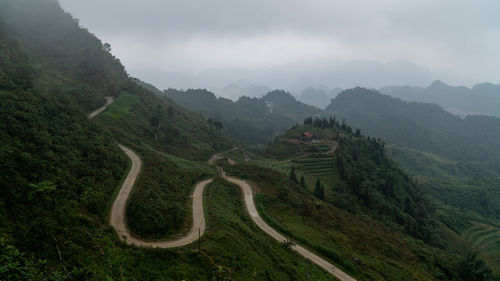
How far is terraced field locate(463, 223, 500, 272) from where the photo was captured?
271 feet

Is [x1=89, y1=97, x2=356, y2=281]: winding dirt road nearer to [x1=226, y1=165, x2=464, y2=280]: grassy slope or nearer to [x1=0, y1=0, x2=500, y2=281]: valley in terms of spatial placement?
[x1=0, y1=0, x2=500, y2=281]: valley

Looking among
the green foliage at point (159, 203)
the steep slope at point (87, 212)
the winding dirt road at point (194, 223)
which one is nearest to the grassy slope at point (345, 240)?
the winding dirt road at point (194, 223)

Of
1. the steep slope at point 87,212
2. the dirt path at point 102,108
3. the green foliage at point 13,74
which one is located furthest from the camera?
the dirt path at point 102,108

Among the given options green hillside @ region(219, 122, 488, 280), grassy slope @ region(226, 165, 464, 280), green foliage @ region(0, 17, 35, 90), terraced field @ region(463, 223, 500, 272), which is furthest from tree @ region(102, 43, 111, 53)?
terraced field @ region(463, 223, 500, 272)

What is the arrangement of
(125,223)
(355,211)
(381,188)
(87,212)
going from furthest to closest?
1. (381,188)
2. (355,211)
3. (125,223)
4. (87,212)

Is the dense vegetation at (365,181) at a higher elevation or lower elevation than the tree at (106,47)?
lower

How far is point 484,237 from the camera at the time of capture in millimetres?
88562

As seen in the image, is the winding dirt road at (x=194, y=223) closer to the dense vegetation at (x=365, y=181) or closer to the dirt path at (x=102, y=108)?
the dense vegetation at (x=365, y=181)

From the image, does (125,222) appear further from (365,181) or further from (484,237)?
(484,237)

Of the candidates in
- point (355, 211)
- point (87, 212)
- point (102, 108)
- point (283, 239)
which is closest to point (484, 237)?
point (355, 211)

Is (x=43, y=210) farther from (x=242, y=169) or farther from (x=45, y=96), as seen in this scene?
(x=242, y=169)

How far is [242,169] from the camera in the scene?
209 ft

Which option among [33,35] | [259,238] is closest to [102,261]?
[259,238]

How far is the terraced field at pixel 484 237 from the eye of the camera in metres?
82.8
